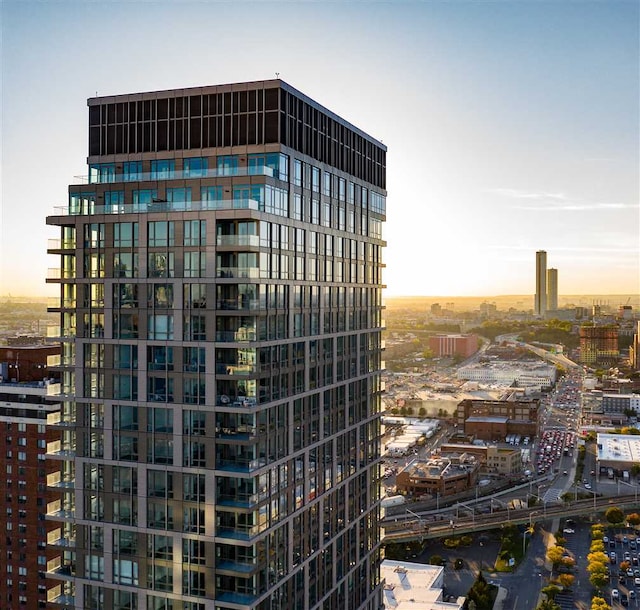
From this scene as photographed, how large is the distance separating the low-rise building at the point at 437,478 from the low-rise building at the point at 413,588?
3169 cm

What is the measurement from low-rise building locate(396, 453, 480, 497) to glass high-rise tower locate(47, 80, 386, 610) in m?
62.9

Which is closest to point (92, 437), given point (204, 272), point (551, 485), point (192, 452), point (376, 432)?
point (192, 452)

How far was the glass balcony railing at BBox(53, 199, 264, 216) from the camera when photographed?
23.6 metres

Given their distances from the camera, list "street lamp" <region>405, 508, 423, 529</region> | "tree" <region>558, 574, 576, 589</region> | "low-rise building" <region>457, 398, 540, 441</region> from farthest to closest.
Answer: "low-rise building" <region>457, 398, 540, 441</region> < "street lamp" <region>405, 508, 423, 529</region> < "tree" <region>558, 574, 576, 589</region>

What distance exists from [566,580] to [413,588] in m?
14.2

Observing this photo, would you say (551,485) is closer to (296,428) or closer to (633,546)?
(633,546)

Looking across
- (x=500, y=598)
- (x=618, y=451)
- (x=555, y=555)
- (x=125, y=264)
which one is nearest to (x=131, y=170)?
(x=125, y=264)

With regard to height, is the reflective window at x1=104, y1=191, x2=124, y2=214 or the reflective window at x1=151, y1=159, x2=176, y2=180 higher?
the reflective window at x1=151, y1=159, x2=176, y2=180

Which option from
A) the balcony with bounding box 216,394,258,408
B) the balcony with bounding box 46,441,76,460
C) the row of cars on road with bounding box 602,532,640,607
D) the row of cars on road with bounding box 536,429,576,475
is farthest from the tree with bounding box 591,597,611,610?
the row of cars on road with bounding box 536,429,576,475

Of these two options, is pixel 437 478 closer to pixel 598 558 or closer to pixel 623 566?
pixel 623 566

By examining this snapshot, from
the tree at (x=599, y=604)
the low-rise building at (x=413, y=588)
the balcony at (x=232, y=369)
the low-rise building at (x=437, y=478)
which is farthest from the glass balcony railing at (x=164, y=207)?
the low-rise building at (x=437, y=478)

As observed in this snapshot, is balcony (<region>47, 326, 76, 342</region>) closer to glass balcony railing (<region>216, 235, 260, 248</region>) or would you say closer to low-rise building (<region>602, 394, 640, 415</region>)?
glass balcony railing (<region>216, 235, 260, 248</region>)

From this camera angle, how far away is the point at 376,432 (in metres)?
35.3

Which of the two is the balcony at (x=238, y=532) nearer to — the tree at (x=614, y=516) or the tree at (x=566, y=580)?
the tree at (x=566, y=580)
